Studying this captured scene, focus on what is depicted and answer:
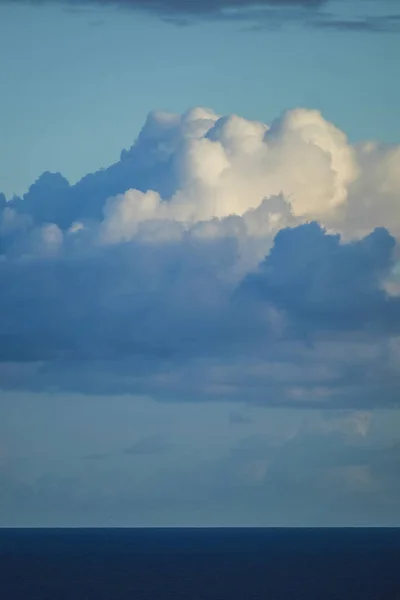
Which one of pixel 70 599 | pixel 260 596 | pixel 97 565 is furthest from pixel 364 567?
pixel 70 599

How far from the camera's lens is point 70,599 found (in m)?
131

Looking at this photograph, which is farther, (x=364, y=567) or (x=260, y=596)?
(x=364, y=567)

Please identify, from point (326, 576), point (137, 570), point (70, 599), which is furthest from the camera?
point (137, 570)

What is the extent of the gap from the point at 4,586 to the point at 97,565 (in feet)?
154

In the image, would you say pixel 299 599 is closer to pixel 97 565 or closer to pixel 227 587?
pixel 227 587

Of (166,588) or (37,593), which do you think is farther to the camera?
(166,588)

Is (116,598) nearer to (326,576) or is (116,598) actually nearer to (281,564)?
(326,576)

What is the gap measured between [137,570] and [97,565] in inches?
559

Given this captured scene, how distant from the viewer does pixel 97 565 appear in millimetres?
199000

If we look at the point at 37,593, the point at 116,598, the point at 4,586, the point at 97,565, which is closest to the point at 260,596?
the point at 116,598

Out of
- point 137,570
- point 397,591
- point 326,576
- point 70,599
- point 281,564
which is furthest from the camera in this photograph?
point 281,564

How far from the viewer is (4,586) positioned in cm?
15325

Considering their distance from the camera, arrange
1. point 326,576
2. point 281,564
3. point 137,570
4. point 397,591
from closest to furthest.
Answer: point 397,591
point 326,576
point 137,570
point 281,564

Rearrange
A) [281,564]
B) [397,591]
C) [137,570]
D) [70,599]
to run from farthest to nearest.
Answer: [281,564] → [137,570] → [397,591] → [70,599]
